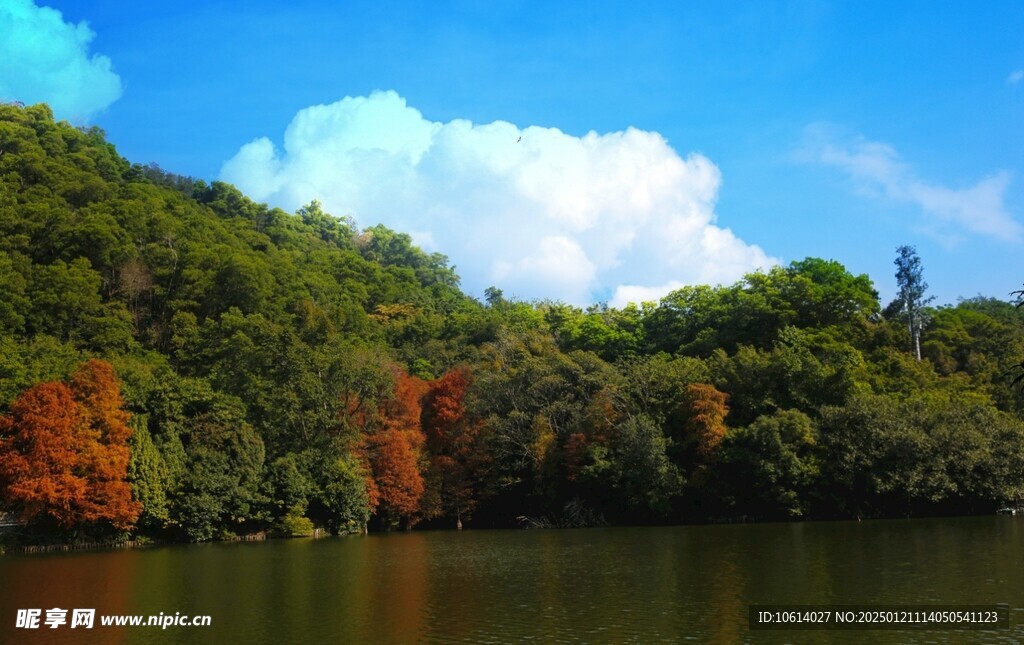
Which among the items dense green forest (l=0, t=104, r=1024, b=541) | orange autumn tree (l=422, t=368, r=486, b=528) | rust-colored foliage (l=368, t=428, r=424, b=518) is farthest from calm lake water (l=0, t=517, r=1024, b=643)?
orange autumn tree (l=422, t=368, r=486, b=528)

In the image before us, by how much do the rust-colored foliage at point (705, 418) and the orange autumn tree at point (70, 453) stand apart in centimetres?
2659

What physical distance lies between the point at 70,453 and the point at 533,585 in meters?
22.4

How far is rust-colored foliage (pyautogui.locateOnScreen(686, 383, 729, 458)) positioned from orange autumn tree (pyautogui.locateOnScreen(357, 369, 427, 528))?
50.7 feet

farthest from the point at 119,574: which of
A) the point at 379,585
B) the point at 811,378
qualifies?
the point at 811,378

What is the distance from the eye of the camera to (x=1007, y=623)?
14.0 meters

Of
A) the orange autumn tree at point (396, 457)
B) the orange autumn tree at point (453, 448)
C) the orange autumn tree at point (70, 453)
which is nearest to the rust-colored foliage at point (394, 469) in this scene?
the orange autumn tree at point (396, 457)

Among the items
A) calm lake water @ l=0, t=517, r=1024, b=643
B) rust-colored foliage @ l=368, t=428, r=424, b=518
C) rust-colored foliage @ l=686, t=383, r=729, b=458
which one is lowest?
calm lake water @ l=0, t=517, r=1024, b=643

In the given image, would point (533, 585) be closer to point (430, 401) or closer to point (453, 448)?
point (453, 448)

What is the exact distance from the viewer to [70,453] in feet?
108

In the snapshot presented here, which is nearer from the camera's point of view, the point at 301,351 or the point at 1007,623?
the point at 1007,623

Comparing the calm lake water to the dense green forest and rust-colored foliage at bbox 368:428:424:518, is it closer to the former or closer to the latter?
the dense green forest

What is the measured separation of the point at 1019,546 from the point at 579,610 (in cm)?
1566

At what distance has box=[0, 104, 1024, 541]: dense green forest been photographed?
36.8 meters

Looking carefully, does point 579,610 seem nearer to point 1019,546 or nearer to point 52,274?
point 1019,546
